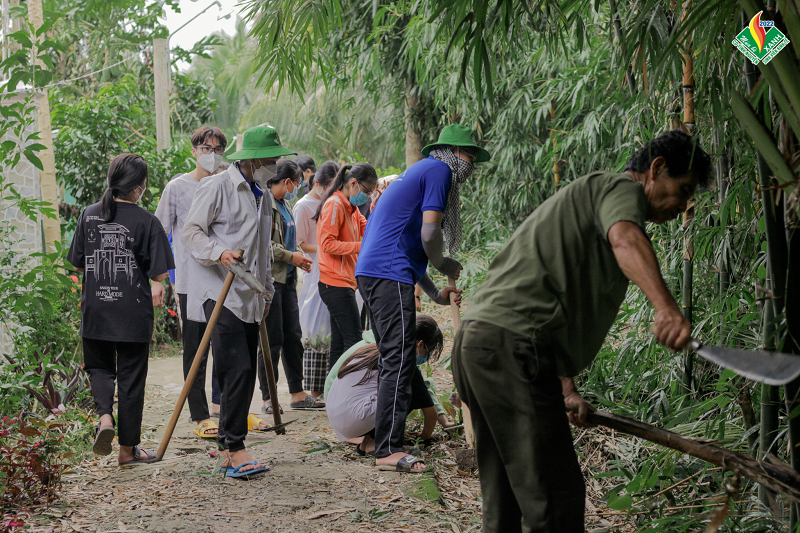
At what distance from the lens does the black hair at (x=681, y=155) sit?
1.93 meters

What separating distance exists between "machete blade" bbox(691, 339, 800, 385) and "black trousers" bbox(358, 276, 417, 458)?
2.17m

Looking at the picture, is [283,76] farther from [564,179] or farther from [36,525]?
[564,179]

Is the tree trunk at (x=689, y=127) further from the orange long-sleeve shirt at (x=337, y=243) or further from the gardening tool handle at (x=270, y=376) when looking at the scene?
the orange long-sleeve shirt at (x=337, y=243)

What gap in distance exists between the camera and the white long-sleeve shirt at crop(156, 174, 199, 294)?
4.67m

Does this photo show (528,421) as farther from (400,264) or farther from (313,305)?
(313,305)

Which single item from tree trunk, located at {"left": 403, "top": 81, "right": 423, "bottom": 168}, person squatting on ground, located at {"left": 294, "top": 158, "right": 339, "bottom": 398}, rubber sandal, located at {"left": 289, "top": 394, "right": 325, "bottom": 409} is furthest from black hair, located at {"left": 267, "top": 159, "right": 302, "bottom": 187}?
tree trunk, located at {"left": 403, "top": 81, "right": 423, "bottom": 168}

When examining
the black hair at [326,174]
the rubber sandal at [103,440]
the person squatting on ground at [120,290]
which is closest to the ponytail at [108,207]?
the person squatting on ground at [120,290]

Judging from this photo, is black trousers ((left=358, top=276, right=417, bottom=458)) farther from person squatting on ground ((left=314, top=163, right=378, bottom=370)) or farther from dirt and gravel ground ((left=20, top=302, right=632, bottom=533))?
person squatting on ground ((left=314, top=163, right=378, bottom=370))

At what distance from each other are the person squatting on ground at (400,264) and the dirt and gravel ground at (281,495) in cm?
28

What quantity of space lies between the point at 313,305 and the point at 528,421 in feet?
12.4

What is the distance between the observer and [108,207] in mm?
3922

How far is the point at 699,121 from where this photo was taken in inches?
130

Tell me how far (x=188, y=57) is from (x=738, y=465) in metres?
10.5

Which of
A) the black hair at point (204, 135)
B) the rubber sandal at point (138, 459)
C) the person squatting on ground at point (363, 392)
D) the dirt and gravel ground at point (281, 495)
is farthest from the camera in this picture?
the black hair at point (204, 135)
